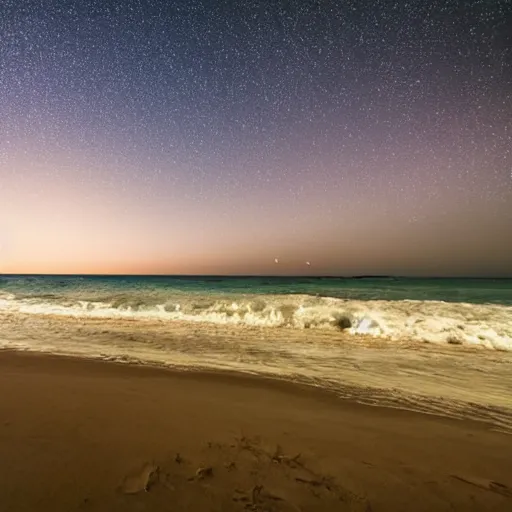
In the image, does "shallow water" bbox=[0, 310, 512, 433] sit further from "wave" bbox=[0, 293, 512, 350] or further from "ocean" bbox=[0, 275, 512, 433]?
"wave" bbox=[0, 293, 512, 350]

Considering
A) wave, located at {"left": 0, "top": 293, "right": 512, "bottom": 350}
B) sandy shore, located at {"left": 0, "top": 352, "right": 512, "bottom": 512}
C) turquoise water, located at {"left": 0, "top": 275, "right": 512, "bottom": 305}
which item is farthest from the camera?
turquoise water, located at {"left": 0, "top": 275, "right": 512, "bottom": 305}

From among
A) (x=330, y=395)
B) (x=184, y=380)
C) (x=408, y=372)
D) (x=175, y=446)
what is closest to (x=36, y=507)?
(x=175, y=446)

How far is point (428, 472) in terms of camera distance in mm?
3283

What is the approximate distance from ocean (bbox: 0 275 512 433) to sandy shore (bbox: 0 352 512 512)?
3.54ft

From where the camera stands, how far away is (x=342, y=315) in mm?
15602

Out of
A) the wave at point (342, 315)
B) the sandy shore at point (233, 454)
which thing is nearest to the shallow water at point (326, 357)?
the sandy shore at point (233, 454)

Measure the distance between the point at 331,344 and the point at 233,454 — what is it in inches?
301

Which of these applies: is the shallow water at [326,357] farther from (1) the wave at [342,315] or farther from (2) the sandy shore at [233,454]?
(1) the wave at [342,315]

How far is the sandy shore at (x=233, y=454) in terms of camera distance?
2.82 m

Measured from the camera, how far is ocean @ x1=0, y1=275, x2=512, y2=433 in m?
5.93

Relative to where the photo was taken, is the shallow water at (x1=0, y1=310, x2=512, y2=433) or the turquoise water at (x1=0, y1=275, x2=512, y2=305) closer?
the shallow water at (x1=0, y1=310, x2=512, y2=433)

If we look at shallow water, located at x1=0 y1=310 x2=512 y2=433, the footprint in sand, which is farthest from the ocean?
the footprint in sand

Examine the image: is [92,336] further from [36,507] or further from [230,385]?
[36,507]

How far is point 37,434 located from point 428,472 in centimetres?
444
